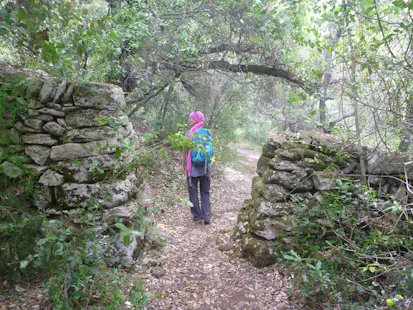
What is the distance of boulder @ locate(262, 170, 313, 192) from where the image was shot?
165 inches

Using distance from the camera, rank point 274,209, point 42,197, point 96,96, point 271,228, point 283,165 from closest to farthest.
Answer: point 42,197, point 96,96, point 271,228, point 274,209, point 283,165

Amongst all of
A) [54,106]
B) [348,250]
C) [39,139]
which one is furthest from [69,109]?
[348,250]

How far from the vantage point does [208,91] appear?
29.7ft

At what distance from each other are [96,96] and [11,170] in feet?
4.24

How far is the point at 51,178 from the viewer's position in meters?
3.40

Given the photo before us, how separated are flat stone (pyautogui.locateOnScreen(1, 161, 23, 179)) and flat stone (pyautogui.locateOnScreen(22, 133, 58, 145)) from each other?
13.0 inches

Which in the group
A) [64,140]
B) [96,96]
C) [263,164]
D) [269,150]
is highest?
[96,96]

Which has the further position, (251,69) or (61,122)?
(251,69)

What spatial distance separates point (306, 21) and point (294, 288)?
466 cm

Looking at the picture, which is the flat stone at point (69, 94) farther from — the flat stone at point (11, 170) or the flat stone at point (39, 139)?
the flat stone at point (11, 170)

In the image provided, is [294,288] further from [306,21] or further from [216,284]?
[306,21]

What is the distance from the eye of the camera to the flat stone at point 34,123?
11.2 feet

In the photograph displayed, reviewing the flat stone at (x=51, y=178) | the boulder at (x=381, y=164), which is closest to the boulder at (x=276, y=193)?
the boulder at (x=381, y=164)

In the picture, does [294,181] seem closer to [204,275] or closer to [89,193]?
[204,275]
